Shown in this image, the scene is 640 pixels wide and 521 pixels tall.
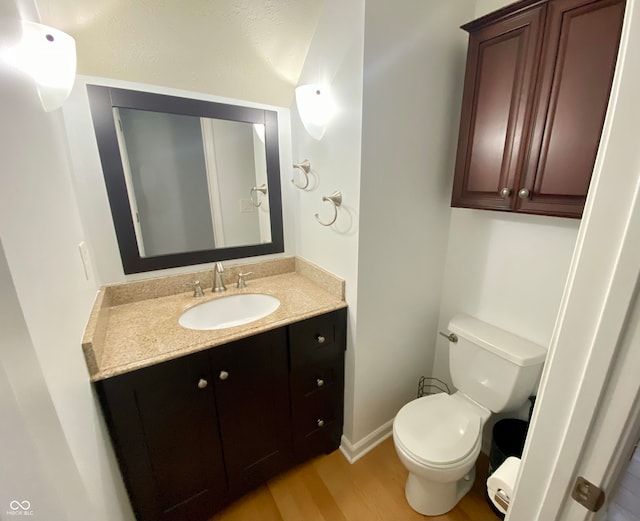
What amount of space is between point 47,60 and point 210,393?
1.17 metres

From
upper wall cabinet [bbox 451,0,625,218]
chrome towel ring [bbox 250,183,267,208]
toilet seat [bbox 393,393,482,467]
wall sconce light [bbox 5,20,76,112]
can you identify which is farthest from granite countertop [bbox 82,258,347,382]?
upper wall cabinet [bbox 451,0,625,218]

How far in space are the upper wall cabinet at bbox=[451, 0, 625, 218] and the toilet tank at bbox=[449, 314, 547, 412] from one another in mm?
609

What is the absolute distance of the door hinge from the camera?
485 mm

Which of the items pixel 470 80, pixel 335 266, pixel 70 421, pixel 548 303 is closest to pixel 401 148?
pixel 470 80

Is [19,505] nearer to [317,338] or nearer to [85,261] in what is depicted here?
[85,261]

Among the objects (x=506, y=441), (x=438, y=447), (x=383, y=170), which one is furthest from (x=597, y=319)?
(x=506, y=441)

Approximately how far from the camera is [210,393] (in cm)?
107

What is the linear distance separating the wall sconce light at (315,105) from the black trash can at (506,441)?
1686 millimetres

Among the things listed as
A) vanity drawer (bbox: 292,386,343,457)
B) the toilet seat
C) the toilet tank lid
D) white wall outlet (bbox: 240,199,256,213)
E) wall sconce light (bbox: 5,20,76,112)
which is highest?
wall sconce light (bbox: 5,20,76,112)

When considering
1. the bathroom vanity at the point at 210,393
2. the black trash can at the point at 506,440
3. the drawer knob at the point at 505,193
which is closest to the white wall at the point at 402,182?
the bathroom vanity at the point at 210,393

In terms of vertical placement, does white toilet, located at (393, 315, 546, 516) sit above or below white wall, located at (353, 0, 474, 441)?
below

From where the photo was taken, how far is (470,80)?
1170 mm

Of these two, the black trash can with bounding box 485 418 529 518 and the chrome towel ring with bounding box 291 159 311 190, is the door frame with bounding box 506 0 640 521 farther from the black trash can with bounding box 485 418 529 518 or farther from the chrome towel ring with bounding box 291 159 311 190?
the chrome towel ring with bounding box 291 159 311 190

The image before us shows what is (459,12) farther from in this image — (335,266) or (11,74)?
(11,74)
